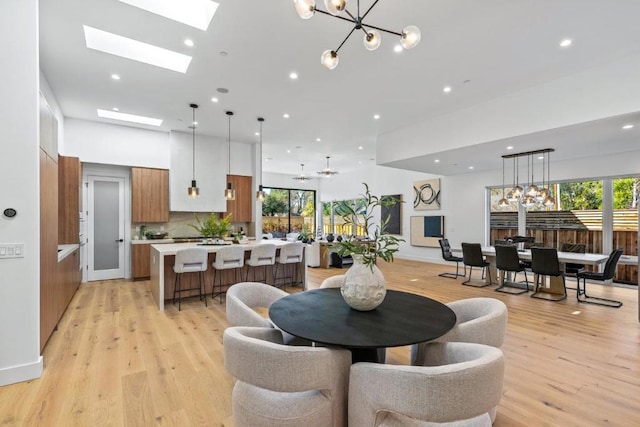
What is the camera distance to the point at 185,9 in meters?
3.09

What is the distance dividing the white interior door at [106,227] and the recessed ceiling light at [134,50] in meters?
3.82

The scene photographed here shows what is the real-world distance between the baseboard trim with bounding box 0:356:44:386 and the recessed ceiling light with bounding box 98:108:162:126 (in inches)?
191

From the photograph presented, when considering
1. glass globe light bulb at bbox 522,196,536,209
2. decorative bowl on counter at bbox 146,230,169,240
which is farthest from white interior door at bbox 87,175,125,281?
glass globe light bulb at bbox 522,196,536,209

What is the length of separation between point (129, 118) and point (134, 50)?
2.87 meters

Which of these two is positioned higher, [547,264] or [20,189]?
[20,189]

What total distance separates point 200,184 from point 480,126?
20.0ft

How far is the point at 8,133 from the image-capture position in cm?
248

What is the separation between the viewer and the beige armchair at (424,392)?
4.07ft

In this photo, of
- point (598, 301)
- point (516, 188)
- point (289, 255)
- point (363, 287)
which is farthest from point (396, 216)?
point (363, 287)

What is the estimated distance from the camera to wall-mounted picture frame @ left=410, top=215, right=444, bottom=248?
375 inches

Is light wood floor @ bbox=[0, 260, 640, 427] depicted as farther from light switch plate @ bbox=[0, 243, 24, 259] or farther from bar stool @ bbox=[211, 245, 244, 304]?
light switch plate @ bbox=[0, 243, 24, 259]

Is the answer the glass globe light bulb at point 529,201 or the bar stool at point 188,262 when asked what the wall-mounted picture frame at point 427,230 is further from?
the bar stool at point 188,262

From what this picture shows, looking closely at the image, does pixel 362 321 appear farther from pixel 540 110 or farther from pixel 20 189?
pixel 540 110

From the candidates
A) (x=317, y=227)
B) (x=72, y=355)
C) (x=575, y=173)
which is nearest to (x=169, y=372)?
(x=72, y=355)
